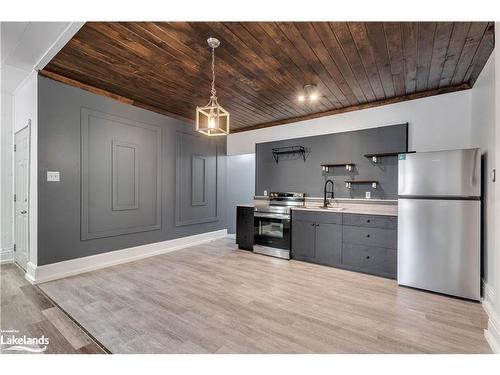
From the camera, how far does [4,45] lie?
2.37 meters

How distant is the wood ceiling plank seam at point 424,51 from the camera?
1938mm

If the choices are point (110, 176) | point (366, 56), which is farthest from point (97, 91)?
point (366, 56)

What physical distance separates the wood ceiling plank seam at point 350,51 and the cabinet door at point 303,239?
2147 millimetres

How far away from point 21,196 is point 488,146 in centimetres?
580

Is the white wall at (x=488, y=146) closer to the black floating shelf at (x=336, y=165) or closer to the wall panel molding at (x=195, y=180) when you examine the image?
the black floating shelf at (x=336, y=165)

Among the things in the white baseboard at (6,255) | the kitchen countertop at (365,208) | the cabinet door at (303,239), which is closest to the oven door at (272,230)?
the cabinet door at (303,239)

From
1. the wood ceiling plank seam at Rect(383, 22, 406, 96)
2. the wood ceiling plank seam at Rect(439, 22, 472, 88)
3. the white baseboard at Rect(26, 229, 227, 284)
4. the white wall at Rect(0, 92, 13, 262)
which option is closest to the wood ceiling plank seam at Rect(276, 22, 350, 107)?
the wood ceiling plank seam at Rect(383, 22, 406, 96)

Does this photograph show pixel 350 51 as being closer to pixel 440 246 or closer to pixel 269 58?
pixel 269 58

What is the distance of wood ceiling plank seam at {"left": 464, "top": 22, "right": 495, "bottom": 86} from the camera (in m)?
1.99

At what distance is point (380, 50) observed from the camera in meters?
2.29

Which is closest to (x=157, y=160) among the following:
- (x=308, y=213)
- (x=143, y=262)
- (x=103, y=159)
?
(x=103, y=159)

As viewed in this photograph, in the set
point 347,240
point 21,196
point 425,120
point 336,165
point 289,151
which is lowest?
point 347,240

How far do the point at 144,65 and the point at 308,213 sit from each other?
305 centimetres
